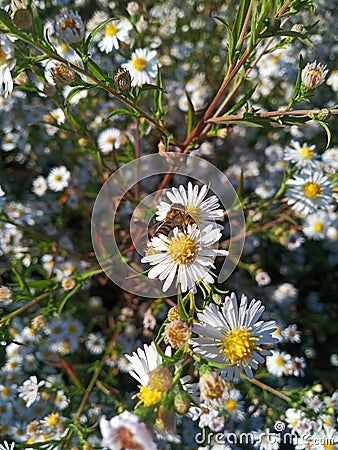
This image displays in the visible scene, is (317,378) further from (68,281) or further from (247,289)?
(68,281)

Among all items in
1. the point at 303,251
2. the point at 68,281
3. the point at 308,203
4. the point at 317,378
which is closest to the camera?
the point at 68,281

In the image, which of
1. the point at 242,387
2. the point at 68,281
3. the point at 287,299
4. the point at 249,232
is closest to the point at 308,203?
the point at 249,232

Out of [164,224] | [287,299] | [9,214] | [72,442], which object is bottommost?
[72,442]

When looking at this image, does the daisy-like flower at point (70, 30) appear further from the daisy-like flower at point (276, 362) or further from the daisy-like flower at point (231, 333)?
the daisy-like flower at point (276, 362)

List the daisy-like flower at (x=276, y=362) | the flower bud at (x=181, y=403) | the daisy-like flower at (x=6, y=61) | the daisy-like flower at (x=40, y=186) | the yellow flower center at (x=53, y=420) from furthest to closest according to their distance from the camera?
the daisy-like flower at (x=40, y=186)
the daisy-like flower at (x=276, y=362)
the yellow flower center at (x=53, y=420)
the daisy-like flower at (x=6, y=61)
the flower bud at (x=181, y=403)

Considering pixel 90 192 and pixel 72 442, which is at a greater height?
pixel 90 192

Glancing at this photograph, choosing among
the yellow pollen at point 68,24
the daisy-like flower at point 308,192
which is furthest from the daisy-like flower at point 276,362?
the yellow pollen at point 68,24

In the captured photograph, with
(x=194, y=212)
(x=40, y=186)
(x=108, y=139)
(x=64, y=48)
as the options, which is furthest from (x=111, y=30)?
(x=194, y=212)
